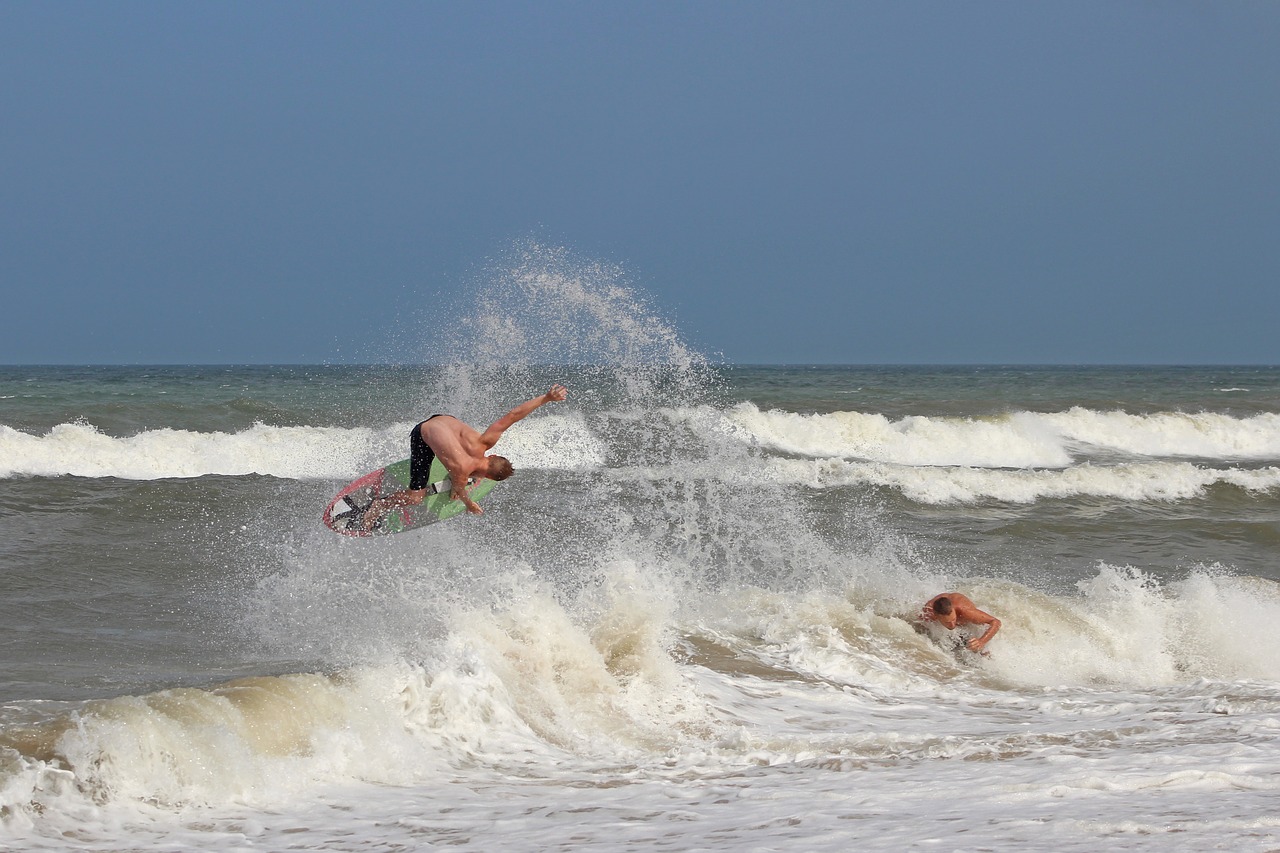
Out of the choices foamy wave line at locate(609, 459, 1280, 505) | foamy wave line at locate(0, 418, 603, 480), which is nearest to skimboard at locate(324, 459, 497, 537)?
foamy wave line at locate(609, 459, 1280, 505)

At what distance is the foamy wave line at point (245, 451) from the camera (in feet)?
65.5

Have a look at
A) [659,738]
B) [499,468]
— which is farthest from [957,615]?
[499,468]

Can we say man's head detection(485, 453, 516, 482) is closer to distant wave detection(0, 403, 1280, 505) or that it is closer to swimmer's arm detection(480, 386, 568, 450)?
swimmer's arm detection(480, 386, 568, 450)

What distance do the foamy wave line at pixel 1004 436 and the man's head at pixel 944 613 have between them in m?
17.9

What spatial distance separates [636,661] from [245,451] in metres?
16.1

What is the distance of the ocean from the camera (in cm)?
523

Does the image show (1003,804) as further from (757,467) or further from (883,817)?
(757,467)

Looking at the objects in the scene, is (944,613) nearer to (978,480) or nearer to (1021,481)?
(978,480)

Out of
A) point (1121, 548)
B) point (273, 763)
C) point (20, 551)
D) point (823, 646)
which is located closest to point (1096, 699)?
point (823, 646)

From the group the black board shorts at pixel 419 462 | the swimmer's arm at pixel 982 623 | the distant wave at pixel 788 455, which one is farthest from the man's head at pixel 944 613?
the distant wave at pixel 788 455

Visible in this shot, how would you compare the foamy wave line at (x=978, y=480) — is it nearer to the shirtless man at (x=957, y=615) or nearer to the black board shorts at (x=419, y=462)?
the shirtless man at (x=957, y=615)

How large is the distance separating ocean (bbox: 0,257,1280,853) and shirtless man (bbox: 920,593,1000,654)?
212 mm

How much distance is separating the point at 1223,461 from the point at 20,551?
95.0 feet

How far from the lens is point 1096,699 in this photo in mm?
8219
